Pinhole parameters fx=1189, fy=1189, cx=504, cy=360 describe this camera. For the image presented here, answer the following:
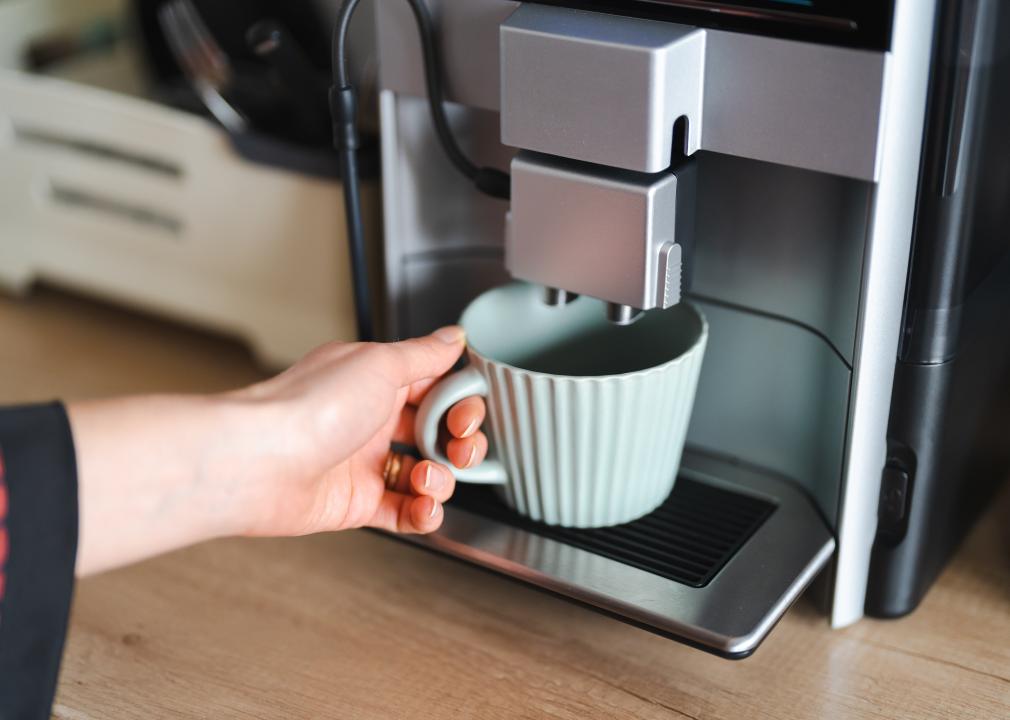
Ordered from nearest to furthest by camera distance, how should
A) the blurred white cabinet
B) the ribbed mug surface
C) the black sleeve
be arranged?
the black sleeve < the ribbed mug surface < the blurred white cabinet

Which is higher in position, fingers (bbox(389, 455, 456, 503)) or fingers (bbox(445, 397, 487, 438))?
fingers (bbox(445, 397, 487, 438))

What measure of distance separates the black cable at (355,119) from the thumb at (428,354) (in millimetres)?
65

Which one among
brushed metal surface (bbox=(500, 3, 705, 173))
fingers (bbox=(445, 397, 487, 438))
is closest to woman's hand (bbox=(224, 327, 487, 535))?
fingers (bbox=(445, 397, 487, 438))

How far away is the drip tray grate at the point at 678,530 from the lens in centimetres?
48

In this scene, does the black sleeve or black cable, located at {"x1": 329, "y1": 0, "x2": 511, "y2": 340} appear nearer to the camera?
the black sleeve

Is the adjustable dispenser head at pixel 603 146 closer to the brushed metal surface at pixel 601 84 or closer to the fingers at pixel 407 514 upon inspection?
the brushed metal surface at pixel 601 84

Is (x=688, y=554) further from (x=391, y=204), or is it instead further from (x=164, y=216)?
(x=164, y=216)

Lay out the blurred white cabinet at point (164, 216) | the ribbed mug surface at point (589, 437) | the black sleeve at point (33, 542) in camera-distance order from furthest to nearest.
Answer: the blurred white cabinet at point (164, 216)
the ribbed mug surface at point (589, 437)
the black sleeve at point (33, 542)

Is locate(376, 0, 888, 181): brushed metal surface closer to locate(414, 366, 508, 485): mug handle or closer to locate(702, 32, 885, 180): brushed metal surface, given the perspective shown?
locate(702, 32, 885, 180): brushed metal surface

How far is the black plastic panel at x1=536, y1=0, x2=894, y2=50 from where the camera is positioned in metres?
0.39

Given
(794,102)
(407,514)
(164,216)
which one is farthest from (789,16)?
(164,216)

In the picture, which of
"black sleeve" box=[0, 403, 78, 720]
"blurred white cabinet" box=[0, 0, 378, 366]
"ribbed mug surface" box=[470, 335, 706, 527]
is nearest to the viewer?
"black sleeve" box=[0, 403, 78, 720]

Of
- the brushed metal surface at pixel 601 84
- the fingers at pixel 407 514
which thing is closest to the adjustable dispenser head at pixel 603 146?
the brushed metal surface at pixel 601 84

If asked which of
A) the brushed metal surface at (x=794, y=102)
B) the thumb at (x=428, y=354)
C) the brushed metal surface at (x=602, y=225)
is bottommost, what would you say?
the thumb at (x=428, y=354)
